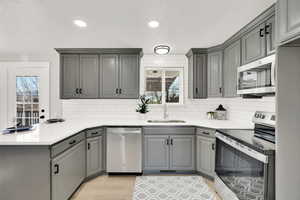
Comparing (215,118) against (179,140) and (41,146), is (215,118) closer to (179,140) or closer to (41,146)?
(179,140)

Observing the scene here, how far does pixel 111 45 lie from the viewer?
3.12m

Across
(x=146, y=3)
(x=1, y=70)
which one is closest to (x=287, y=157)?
(x=146, y=3)

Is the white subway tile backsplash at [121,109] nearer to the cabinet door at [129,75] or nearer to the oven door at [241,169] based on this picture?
the cabinet door at [129,75]

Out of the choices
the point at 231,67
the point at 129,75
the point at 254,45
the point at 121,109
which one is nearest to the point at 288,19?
the point at 254,45

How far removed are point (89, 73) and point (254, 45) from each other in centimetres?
283

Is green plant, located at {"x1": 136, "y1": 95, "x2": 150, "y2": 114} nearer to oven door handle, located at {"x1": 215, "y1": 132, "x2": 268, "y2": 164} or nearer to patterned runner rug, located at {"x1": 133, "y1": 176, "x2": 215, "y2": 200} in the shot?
patterned runner rug, located at {"x1": 133, "y1": 176, "x2": 215, "y2": 200}

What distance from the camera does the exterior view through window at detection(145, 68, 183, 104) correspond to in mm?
3717

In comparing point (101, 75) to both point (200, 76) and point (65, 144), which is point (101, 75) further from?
point (200, 76)

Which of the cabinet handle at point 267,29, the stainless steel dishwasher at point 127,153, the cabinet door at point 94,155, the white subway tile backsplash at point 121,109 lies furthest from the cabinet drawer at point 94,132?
the cabinet handle at point 267,29

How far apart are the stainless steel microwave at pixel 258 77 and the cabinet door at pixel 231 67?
0.63m

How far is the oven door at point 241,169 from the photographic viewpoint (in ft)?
4.79

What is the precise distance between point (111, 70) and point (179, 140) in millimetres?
1868

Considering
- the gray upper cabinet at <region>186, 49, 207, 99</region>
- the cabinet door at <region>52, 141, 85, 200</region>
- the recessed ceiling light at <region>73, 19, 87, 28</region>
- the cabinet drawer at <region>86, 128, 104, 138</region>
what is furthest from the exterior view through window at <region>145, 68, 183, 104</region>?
the cabinet door at <region>52, 141, 85, 200</region>

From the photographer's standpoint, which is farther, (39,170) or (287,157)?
(39,170)
